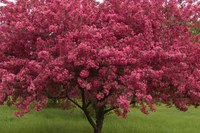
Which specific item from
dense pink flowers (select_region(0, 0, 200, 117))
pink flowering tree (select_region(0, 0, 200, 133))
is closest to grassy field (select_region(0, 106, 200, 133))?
dense pink flowers (select_region(0, 0, 200, 117))

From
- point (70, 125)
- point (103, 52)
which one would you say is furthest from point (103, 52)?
point (70, 125)

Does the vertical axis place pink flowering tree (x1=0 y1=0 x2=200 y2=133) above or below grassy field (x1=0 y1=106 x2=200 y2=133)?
above

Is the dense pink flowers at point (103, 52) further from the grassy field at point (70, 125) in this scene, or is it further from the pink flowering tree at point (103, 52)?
the grassy field at point (70, 125)

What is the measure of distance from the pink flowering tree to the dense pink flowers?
0.02 meters

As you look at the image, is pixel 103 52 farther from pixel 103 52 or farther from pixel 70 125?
pixel 70 125

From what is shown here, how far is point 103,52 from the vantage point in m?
7.52

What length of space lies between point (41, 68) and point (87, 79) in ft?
3.84

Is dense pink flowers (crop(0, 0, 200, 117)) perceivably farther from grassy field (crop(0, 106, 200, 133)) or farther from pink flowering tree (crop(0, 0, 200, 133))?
grassy field (crop(0, 106, 200, 133))

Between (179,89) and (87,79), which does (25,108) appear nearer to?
(87,79)

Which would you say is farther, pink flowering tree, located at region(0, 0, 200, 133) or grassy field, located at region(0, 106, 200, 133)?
grassy field, located at region(0, 106, 200, 133)

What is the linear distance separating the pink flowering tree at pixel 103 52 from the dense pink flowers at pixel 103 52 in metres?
0.02

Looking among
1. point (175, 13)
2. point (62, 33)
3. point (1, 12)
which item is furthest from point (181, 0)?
point (1, 12)

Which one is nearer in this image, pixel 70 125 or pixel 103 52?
pixel 103 52

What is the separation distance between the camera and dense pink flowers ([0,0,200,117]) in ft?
25.6
